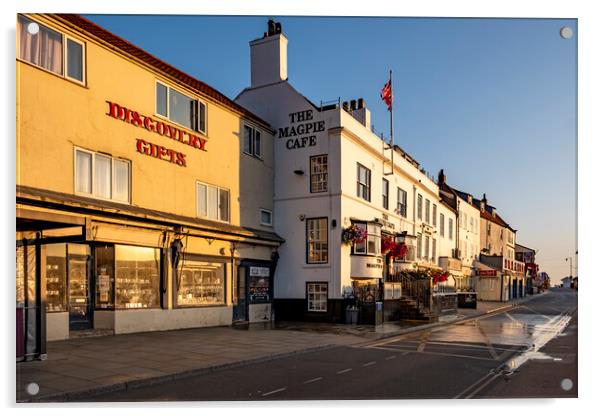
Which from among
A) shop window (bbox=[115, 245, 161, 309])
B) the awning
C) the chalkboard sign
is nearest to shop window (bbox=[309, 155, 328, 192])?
the chalkboard sign

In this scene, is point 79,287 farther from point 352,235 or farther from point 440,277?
point 440,277

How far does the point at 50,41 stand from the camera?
14023 mm

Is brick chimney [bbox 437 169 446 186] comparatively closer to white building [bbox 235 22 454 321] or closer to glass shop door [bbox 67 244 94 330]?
white building [bbox 235 22 454 321]

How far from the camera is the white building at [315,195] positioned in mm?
23688

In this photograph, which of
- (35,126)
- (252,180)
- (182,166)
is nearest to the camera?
(35,126)

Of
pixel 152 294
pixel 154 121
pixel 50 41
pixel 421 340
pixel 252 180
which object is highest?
pixel 50 41

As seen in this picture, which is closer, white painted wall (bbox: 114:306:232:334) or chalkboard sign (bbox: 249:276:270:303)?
white painted wall (bbox: 114:306:232:334)

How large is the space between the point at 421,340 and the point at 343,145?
9734mm

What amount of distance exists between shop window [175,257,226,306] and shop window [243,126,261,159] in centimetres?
526

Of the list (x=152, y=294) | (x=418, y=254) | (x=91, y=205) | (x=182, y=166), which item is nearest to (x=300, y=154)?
(x=182, y=166)

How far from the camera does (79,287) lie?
1567cm

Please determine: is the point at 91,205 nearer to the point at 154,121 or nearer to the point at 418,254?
the point at 154,121

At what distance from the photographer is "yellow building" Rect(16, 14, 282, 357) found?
13.4 metres

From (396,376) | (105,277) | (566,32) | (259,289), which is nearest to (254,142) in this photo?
(259,289)
